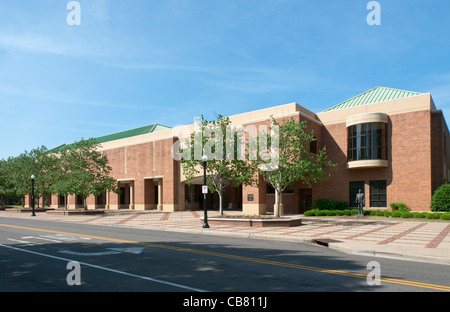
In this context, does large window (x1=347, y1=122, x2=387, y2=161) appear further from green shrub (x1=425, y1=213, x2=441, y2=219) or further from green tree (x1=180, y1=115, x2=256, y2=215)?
green tree (x1=180, y1=115, x2=256, y2=215)

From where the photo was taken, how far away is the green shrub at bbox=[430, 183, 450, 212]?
27.1 meters

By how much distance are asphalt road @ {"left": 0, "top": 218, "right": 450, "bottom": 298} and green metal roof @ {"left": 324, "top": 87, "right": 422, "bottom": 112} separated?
27.6 metres

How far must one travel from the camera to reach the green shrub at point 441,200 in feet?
88.9

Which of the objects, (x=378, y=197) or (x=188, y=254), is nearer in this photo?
(x=188, y=254)

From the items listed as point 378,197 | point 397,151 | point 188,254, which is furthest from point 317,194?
point 188,254

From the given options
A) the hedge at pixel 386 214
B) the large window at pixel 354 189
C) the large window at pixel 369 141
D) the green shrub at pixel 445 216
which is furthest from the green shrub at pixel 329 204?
the green shrub at pixel 445 216

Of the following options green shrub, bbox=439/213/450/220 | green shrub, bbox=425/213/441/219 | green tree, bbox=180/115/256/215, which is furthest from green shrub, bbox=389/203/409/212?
green tree, bbox=180/115/256/215

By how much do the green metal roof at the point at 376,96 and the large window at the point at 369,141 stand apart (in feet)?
15.6

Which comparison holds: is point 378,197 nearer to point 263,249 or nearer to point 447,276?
point 263,249

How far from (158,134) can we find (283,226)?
93.4ft

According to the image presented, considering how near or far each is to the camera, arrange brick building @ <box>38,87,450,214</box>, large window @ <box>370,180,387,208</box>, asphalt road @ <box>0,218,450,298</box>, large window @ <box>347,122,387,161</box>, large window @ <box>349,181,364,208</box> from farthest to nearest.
A: large window @ <box>349,181,364,208</box>, large window @ <box>347,122,387,161</box>, large window @ <box>370,180,387,208</box>, brick building @ <box>38,87,450,214</box>, asphalt road @ <box>0,218,450,298</box>

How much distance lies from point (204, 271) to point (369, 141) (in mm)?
27664

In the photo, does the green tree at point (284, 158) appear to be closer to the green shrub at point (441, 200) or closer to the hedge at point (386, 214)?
the hedge at point (386, 214)
